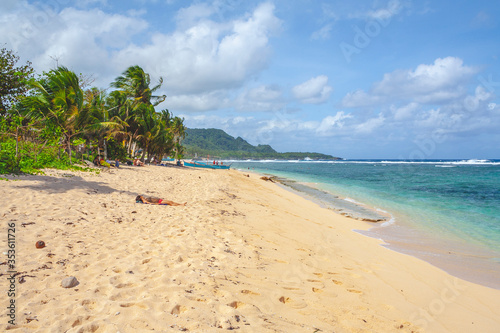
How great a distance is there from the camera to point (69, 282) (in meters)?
3.11

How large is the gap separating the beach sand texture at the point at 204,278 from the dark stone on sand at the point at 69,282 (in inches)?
2.3

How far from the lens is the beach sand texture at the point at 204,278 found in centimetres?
277

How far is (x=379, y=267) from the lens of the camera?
18.2 ft

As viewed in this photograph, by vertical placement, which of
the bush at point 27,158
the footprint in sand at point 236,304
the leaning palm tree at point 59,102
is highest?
the leaning palm tree at point 59,102

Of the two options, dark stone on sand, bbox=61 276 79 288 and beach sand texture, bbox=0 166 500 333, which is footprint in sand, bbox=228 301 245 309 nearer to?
beach sand texture, bbox=0 166 500 333

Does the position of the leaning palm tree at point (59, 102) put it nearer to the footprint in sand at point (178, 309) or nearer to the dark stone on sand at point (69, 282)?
the dark stone on sand at point (69, 282)

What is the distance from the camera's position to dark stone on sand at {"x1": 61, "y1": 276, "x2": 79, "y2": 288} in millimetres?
3090

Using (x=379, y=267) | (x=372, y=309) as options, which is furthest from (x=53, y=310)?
(x=379, y=267)

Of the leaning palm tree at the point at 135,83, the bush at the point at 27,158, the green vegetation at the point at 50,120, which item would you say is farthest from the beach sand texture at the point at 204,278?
the leaning palm tree at the point at 135,83

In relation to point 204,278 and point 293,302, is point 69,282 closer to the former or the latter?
point 204,278

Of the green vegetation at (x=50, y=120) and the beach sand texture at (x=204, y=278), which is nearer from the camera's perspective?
the beach sand texture at (x=204, y=278)

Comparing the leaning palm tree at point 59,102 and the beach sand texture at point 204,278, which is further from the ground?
the leaning palm tree at point 59,102

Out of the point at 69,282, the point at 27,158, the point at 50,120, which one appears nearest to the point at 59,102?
the point at 50,120

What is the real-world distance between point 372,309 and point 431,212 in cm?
1212
